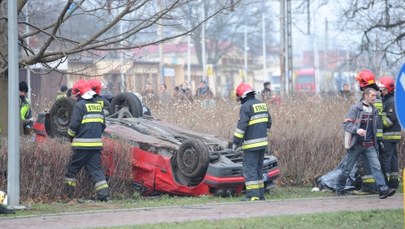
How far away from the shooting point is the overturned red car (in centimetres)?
1345

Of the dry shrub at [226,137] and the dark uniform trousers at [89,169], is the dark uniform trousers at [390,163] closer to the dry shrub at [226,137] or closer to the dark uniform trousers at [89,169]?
the dry shrub at [226,137]

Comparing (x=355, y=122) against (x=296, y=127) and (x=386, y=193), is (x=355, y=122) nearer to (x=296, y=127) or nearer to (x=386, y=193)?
(x=386, y=193)

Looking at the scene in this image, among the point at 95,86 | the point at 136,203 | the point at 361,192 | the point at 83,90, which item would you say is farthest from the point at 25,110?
the point at 361,192

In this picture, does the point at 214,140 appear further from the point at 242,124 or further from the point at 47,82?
the point at 47,82

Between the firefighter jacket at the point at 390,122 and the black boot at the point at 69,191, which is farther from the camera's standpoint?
the firefighter jacket at the point at 390,122

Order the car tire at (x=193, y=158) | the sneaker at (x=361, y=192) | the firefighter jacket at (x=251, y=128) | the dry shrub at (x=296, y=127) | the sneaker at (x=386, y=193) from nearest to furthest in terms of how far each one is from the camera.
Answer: the firefighter jacket at (x=251, y=128)
the sneaker at (x=386, y=193)
the car tire at (x=193, y=158)
the sneaker at (x=361, y=192)
the dry shrub at (x=296, y=127)

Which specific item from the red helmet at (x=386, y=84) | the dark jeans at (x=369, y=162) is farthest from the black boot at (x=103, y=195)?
the red helmet at (x=386, y=84)

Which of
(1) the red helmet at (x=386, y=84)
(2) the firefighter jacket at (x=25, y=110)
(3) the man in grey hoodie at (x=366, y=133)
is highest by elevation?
(1) the red helmet at (x=386, y=84)

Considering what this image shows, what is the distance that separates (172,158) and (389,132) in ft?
11.8

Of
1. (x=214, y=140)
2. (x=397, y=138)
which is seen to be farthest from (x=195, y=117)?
(x=397, y=138)

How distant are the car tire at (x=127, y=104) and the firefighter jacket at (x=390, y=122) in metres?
4.32

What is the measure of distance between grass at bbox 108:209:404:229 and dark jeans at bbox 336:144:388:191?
6.33 ft

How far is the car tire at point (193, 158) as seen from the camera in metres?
13.4

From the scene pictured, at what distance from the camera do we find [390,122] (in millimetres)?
14461
